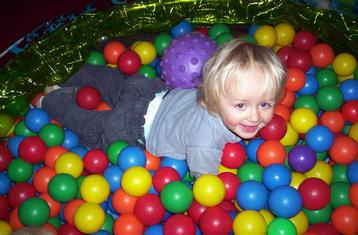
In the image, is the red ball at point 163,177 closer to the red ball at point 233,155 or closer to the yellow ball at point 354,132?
the red ball at point 233,155

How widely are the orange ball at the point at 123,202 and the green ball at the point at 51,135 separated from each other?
0.31m

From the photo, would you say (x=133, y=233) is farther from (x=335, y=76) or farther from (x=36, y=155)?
(x=335, y=76)

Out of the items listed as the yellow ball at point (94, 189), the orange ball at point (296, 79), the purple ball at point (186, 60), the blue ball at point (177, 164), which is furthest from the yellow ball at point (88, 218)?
the orange ball at point (296, 79)

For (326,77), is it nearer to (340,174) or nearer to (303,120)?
(303,120)

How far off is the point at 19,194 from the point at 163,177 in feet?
1.48

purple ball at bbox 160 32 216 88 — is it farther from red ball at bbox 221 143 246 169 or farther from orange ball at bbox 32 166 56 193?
orange ball at bbox 32 166 56 193

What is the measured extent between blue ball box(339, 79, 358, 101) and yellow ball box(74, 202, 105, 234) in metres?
0.93

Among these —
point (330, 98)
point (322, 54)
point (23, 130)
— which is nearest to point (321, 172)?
point (330, 98)

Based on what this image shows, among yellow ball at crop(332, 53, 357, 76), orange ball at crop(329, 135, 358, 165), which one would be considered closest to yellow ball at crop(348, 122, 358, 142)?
orange ball at crop(329, 135, 358, 165)

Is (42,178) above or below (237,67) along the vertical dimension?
below

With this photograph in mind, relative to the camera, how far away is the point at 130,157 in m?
1.31

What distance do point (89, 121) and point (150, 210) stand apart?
0.41 metres

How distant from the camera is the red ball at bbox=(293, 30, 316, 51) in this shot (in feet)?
5.50

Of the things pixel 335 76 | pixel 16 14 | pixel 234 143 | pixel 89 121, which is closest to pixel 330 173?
pixel 234 143
